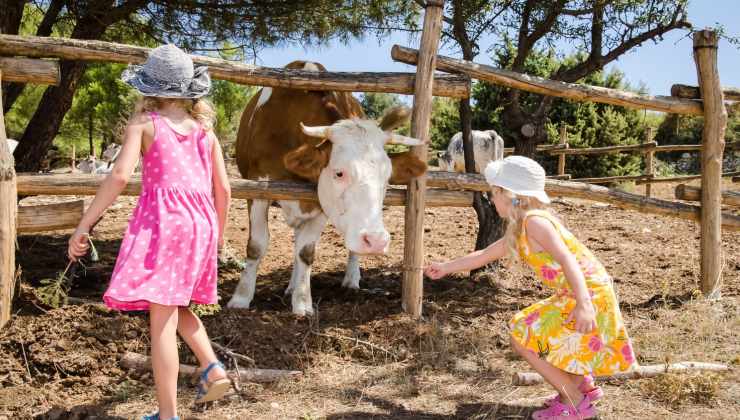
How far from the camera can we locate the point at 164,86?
107 inches

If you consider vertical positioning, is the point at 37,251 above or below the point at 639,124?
below

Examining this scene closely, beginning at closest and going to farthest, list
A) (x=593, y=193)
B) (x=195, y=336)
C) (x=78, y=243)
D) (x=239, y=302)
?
(x=78, y=243) → (x=195, y=336) → (x=239, y=302) → (x=593, y=193)

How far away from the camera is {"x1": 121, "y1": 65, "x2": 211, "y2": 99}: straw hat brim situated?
8.82 feet

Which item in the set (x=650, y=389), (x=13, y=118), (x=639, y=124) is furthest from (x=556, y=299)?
(x=13, y=118)

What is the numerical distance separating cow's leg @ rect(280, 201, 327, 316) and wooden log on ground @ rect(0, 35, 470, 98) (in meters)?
0.89

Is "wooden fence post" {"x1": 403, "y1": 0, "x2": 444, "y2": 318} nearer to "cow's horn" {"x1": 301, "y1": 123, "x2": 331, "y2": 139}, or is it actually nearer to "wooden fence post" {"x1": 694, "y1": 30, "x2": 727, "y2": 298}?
"cow's horn" {"x1": 301, "y1": 123, "x2": 331, "y2": 139}

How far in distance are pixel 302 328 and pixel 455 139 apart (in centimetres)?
979

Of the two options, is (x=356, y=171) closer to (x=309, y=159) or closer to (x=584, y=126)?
(x=309, y=159)

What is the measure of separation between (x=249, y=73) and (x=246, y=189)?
2.37 ft

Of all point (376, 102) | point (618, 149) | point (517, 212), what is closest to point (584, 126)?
point (618, 149)

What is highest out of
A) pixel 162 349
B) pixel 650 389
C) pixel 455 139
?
pixel 455 139

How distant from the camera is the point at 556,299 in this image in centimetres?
297

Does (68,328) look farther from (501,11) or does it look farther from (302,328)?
(501,11)

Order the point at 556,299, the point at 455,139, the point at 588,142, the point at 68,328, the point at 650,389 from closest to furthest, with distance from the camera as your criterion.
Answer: the point at 556,299 < the point at 650,389 < the point at 68,328 < the point at 455,139 < the point at 588,142
